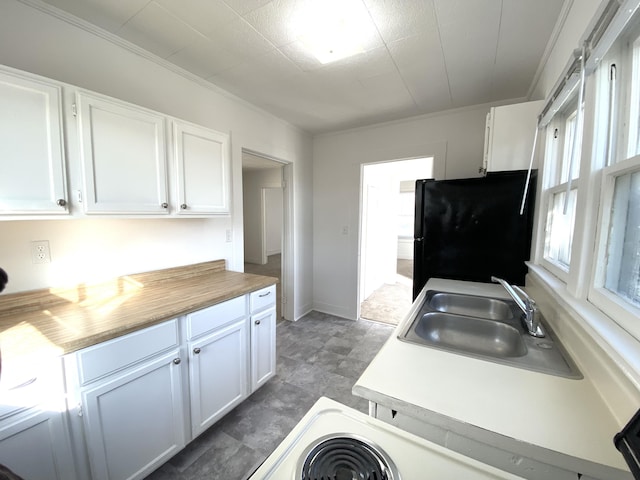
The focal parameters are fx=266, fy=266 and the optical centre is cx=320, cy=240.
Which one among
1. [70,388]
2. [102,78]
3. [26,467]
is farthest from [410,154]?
[26,467]

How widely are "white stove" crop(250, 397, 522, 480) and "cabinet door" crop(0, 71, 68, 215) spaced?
1393 mm

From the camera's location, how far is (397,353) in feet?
3.29

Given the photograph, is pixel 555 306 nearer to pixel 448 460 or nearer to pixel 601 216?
pixel 601 216

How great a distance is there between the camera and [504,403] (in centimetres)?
76

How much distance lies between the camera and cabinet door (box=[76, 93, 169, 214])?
129 cm

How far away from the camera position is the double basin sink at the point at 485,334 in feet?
3.15

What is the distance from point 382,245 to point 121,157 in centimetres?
423

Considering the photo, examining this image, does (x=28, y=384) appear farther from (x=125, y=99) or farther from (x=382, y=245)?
(x=382, y=245)

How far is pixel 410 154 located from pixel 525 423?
8.66 ft

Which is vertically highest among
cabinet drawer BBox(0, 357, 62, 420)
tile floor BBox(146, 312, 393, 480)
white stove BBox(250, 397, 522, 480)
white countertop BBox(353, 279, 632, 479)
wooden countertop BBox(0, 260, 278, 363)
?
wooden countertop BBox(0, 260, 278, 363)

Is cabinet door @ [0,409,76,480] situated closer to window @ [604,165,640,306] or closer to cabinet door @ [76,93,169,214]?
cabinet door @ [76,93,169,214]

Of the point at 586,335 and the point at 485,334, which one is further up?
the point at 586,335

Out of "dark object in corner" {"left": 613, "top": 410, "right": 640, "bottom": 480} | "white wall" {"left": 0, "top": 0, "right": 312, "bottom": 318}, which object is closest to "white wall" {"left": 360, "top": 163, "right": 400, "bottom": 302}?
"white wall" {"left": 0, "top": 0, "right": 312, "bottom": 318}

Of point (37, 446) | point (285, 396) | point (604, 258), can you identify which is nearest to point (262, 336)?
point (285, 396)
